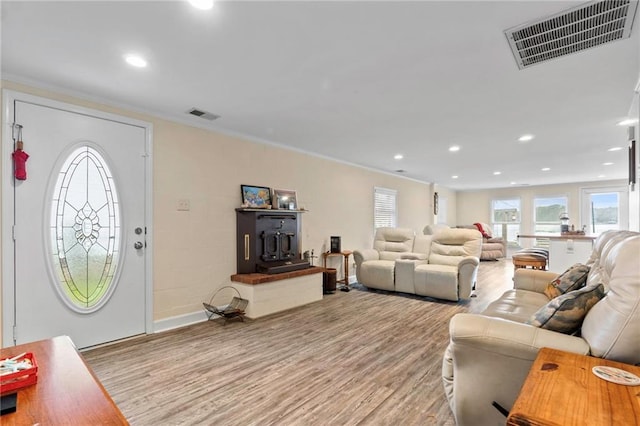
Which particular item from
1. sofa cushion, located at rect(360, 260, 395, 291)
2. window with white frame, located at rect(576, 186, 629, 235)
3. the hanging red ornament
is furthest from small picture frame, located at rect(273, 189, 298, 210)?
window with white frame, located at rect(576, 186, 629, 235)

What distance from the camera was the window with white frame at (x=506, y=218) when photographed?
10363 mm

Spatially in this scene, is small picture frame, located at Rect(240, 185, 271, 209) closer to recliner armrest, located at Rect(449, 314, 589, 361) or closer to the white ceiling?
the white ceiling

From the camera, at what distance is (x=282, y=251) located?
4.59 m

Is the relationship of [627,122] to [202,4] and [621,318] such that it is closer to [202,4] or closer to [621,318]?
[621,318]

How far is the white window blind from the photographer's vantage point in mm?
7028

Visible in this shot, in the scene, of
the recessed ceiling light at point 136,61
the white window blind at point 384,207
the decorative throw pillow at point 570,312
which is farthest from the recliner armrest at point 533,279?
the recessed ceiling light at point 136,61

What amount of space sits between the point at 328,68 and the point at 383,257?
13.6 feet

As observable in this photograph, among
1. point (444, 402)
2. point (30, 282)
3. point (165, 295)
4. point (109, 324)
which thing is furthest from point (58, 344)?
point (444, 402)

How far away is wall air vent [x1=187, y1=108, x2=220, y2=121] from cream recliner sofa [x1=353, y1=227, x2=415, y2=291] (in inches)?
132

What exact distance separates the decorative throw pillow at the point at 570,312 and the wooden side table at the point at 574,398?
1.20ft

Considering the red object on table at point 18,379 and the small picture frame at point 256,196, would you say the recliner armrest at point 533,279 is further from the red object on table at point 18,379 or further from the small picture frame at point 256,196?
the red object on table at point 18,379

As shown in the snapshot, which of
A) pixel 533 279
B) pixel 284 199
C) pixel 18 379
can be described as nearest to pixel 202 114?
pixel 284 199

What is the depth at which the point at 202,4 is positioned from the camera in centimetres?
168

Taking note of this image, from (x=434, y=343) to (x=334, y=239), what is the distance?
110 inches
